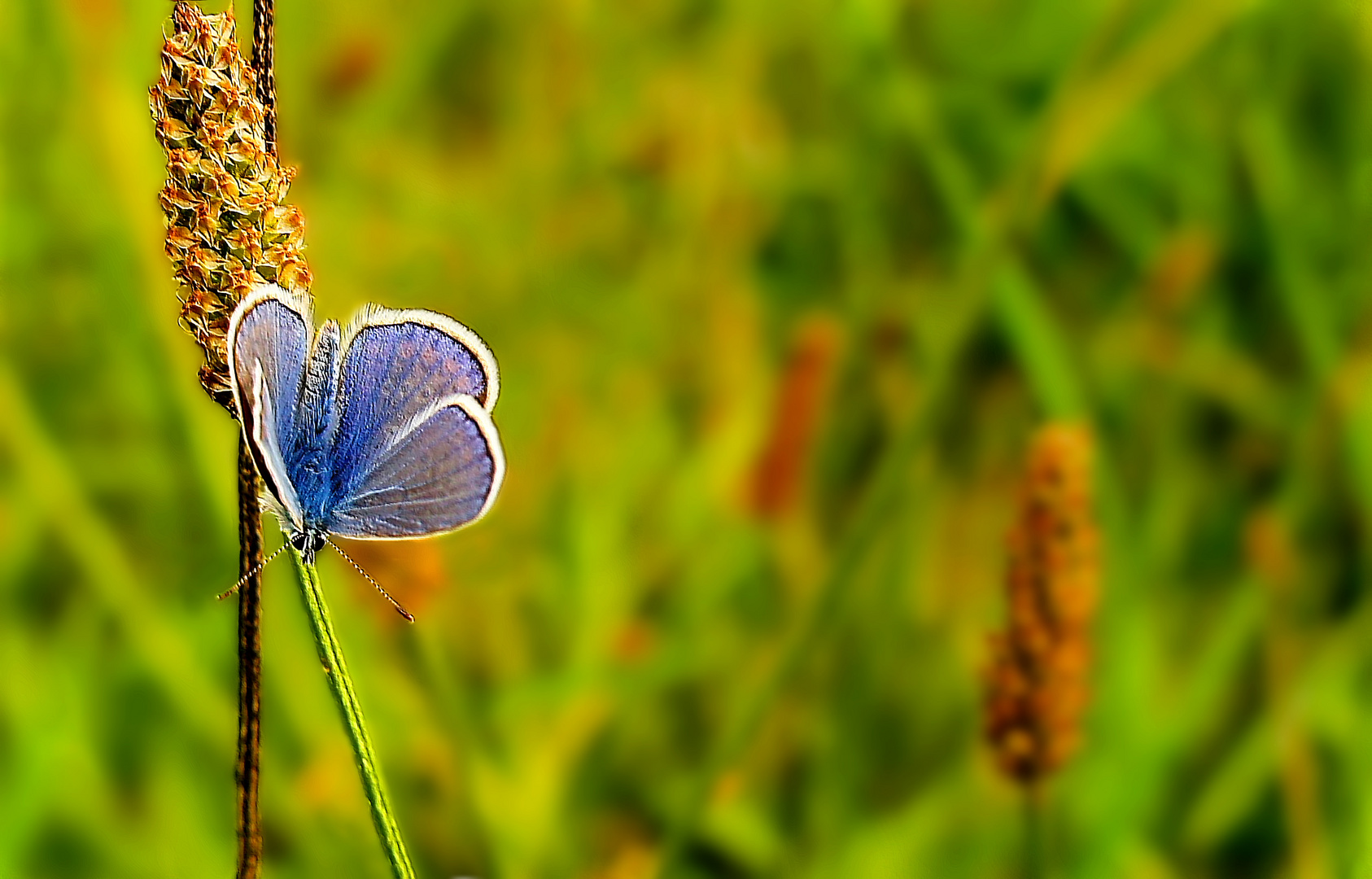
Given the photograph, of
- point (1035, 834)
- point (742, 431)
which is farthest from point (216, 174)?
point (742, 431)

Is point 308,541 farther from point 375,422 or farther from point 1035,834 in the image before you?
point 1035,834

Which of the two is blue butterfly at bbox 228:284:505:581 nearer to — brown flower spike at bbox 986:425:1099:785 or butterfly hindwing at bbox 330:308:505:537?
butterfly hindwing at bbox 330:308:505:537

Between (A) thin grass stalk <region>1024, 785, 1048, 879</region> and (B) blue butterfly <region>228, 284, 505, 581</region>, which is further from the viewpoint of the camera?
(A) thin grass stalk <region>1024, 785, 1048, 879</region>

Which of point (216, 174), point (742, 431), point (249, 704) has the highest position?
point (742, 431)

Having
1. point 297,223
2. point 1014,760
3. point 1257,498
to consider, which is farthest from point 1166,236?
point 297,223

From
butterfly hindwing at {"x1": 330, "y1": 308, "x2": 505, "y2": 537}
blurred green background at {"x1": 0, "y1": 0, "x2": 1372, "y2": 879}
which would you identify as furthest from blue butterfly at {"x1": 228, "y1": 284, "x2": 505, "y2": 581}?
blurred green background at {"x1": 0, "y1": 0, "x2": 1372, "y2": 879}
